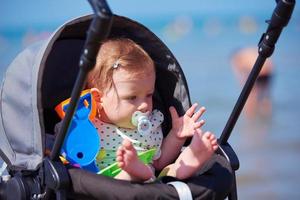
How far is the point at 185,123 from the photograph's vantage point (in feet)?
10.3

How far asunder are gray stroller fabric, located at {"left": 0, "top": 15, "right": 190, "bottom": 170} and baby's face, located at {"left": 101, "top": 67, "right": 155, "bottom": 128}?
7.5 inches

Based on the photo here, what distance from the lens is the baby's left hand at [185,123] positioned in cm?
308

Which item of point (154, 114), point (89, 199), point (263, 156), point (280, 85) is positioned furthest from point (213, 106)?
point (89, 199)

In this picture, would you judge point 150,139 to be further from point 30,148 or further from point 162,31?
point 162,31

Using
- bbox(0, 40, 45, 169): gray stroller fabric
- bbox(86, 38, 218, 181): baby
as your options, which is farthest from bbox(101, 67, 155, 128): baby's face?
bbox(0, 40, 45, 169): gray stroller fabric

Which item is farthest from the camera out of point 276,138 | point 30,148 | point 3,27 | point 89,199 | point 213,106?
point 3,27

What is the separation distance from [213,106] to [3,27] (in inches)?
380

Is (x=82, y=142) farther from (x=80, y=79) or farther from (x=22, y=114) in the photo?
(x=80, y=79)

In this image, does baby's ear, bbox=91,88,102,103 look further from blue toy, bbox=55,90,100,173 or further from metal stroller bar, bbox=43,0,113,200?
metal stroller bar, bbox=43,0,113,200

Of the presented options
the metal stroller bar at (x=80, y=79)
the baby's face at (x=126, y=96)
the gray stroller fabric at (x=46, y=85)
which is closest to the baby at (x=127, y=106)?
the baby's face at (x=126, y=96)

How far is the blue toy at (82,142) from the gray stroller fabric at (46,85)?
100mm

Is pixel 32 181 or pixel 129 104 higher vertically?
pixel 129 104

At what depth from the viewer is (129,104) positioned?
3035 millimetres

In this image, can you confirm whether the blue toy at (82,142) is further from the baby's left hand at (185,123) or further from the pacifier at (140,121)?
the baby's left hand at (185,123)
